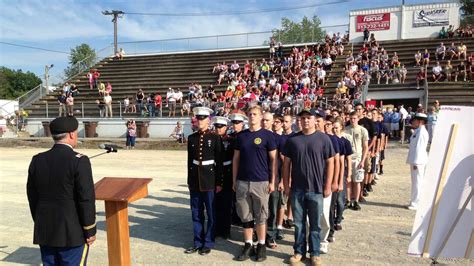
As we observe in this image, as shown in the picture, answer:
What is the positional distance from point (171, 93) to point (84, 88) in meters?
9.92

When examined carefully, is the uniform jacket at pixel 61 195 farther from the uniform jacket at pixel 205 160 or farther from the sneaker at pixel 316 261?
the sneaker at pixel 316 261

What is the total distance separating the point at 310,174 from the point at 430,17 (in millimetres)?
27306

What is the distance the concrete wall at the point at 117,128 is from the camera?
23453 millimetres

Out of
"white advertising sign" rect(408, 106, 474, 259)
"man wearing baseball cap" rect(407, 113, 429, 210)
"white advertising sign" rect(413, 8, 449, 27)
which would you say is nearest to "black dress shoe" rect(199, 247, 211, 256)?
"white advertising sign" rect(408, 106, 474, 259)

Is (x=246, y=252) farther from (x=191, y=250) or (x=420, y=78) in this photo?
(x=420, y=78)

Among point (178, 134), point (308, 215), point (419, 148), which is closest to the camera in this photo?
point (308, 215)

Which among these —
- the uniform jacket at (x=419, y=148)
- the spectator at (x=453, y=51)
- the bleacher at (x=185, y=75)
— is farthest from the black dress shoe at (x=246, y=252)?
the spectator at (x=453, y=51)

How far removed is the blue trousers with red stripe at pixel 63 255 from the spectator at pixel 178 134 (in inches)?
678

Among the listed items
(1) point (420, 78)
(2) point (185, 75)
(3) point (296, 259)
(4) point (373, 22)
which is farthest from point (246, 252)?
(4) point (373, 22)

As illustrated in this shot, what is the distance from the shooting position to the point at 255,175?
16.4ft

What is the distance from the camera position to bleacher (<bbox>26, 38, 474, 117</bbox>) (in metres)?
20.9

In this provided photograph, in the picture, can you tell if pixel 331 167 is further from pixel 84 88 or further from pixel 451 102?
pixel 84 88

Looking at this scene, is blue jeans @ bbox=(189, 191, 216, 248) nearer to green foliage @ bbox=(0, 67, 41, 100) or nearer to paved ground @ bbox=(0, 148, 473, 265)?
paved ground @ bbox=(0, 148, 473, 265)

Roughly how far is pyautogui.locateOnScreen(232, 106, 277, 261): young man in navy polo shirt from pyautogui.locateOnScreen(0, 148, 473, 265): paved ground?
0.46 metres
